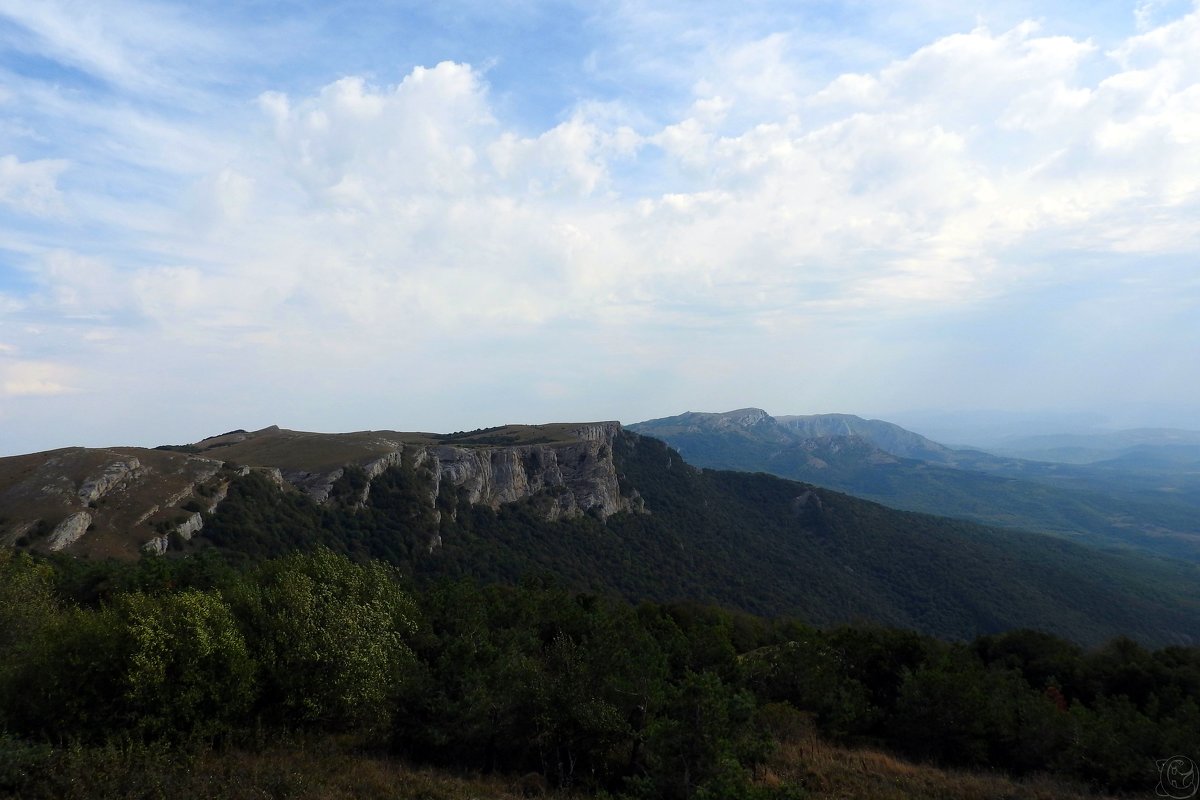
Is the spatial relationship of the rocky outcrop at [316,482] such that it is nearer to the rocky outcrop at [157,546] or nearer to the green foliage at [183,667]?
the rocky outcrop at [157,546]

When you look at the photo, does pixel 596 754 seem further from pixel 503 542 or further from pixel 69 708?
pixel 503 542

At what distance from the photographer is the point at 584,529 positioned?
129875 millimetres

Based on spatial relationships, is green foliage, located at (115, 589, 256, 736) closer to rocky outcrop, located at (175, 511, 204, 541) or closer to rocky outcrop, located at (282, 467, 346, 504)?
rocky outcrop, located at (175, 511, 204, 541)

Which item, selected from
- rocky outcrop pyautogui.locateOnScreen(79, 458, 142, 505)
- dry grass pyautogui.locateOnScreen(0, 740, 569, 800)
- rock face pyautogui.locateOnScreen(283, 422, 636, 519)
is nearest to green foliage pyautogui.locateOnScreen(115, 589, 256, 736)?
dry grass pyautogui.locateOnScreen(0, 740, 569, 800)

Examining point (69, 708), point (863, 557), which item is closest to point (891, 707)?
point (69, 708)

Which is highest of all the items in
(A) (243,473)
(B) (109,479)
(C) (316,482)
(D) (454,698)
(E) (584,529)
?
(B) (109,479)

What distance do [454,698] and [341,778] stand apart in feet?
16.6

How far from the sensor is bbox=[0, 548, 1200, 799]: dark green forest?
18109 mm

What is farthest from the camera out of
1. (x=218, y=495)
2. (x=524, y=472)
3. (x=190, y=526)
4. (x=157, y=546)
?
(x=524, y=472)

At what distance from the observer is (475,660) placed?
989 inches

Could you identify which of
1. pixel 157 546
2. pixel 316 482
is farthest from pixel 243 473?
pixel 157 546

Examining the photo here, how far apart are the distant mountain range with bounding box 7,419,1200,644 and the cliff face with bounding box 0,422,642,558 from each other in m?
0.32

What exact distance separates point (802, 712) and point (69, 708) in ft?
109

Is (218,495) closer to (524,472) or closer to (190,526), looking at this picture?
(190,526)
